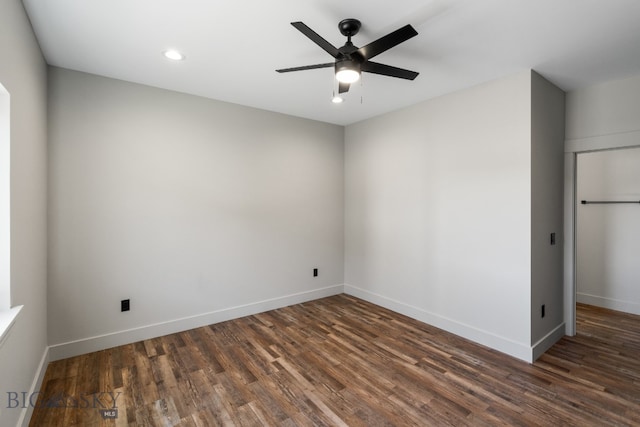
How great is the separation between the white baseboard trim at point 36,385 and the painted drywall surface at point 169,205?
20cm

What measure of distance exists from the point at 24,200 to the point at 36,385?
4.37 feet

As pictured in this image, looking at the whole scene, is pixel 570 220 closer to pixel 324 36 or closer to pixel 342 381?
pixel 342 381

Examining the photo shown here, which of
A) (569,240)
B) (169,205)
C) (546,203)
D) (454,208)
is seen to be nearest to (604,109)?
(546,203)

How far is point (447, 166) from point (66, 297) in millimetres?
3987

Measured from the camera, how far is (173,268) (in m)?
3.27

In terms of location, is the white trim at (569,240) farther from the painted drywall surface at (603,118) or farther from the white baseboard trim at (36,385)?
the white baseboard trim at (36,385)

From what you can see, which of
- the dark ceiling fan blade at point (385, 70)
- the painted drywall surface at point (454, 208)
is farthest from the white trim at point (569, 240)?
the dark ceiling fan blade at point (385, 70)

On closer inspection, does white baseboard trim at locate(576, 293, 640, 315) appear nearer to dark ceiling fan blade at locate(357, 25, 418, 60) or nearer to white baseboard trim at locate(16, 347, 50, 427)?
dark ceiling fan blade at locate(357, 25, 418, 60)

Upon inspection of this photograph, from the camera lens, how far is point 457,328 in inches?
128

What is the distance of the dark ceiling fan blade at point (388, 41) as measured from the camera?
1.68m

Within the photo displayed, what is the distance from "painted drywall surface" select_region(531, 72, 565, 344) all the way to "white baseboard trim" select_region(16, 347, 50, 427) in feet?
12.5

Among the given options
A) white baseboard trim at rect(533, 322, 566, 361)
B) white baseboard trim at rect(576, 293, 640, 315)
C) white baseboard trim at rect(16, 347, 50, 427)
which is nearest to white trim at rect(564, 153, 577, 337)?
white baseboard trim at rect(533, 322, 566, 361)

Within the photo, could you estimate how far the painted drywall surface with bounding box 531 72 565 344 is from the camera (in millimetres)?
2756

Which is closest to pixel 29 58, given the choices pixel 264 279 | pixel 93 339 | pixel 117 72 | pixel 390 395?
pixel 117 72
